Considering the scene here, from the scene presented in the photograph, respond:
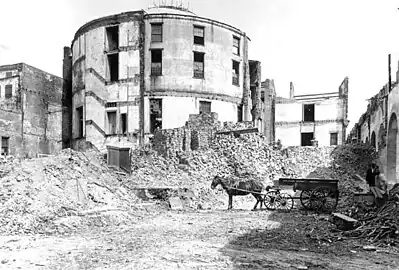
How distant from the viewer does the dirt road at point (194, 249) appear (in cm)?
775

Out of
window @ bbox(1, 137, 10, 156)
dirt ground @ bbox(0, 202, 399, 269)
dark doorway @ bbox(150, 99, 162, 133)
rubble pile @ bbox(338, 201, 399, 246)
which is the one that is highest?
dark doorway @ bbox(150, 99, 162, 133)

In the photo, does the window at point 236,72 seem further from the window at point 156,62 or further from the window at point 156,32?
the window at point 156,32

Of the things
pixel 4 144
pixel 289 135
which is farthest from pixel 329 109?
pixel 4 144

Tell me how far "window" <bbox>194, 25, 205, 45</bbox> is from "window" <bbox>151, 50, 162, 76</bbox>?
10.4 ft

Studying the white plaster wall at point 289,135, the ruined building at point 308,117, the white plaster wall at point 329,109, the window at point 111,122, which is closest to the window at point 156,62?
the window at point 111,122

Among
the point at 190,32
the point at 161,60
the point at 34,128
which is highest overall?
the point at 190,32

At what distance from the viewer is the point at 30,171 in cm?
1560

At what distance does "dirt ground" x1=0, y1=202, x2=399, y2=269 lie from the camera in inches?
306

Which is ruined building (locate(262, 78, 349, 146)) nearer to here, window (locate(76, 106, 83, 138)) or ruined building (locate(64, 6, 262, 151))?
ruined building (locate(64, 6, 262, 151))

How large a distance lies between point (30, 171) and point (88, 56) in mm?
18248

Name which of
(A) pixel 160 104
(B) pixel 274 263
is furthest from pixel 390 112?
(A) pixel 160 104

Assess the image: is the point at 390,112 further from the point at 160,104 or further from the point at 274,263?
the point at 160,104

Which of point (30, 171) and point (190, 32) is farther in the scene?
point (190, 32)

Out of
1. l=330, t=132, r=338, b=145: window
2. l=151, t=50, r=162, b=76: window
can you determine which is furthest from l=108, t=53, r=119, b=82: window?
l=330, t=132, r=338, b=145: window
